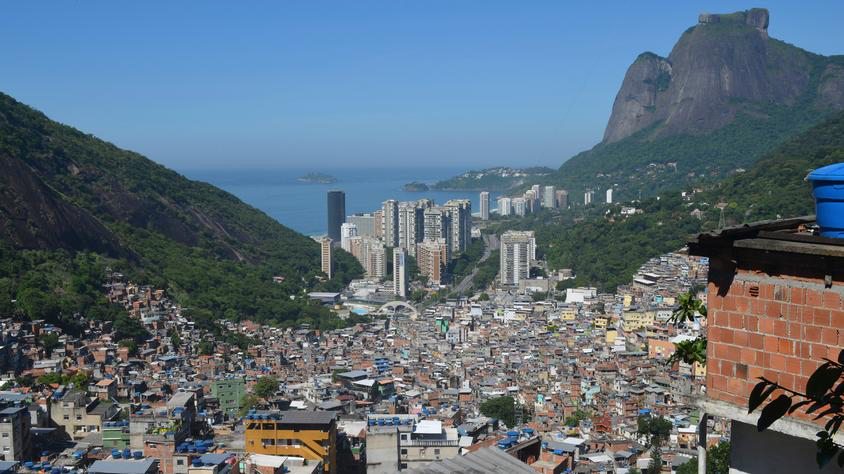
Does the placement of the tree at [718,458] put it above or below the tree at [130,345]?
above

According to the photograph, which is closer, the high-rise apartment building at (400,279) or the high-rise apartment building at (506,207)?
the high-rise apartment building at (400,279)

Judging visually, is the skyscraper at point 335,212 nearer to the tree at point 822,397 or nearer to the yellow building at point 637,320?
the yellow building at point 637,320

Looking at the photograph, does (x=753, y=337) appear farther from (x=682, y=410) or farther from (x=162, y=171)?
(x=162, y=171)

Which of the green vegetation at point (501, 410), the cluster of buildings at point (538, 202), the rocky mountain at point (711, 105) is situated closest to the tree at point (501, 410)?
the green vegetation at point (501, 410)

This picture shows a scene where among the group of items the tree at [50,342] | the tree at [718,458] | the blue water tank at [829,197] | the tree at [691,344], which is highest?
the blue water tank at [829,197]

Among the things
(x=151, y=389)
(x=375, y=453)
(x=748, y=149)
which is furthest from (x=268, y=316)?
(x=748, y=149)

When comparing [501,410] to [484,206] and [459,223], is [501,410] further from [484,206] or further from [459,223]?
[484,206]

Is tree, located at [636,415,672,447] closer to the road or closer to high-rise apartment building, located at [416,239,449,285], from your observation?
the road
